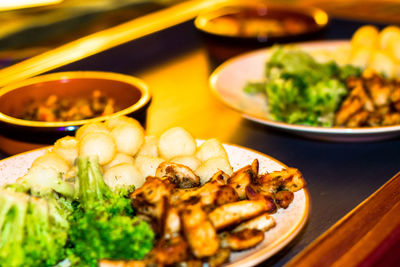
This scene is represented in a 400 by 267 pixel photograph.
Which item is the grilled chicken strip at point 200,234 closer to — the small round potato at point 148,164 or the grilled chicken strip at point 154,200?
the grilled chicken strip at point 154,200

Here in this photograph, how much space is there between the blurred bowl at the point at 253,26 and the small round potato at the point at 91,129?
1261mm

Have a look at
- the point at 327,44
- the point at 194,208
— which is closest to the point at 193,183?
the point at 194,208

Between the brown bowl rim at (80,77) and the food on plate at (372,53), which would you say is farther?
the food on plate at (372,53)

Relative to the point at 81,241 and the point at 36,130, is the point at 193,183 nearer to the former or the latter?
the point at 81,241

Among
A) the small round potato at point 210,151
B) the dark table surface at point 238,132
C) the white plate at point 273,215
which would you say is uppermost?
the small round potato at point 210,151

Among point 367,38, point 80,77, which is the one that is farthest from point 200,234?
point 367,38

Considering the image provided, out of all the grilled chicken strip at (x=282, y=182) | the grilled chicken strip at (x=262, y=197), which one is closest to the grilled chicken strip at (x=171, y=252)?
the grilled chicken strip at (x=262, y=197)

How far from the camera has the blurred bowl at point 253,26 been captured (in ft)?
8.33

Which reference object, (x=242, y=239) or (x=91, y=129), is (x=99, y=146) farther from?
(x=242, y=239)

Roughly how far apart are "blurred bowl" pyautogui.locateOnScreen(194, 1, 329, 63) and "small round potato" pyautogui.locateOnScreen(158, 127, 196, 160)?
120 centimetres

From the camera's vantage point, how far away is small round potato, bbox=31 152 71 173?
126 cm

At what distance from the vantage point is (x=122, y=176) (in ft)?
4.19

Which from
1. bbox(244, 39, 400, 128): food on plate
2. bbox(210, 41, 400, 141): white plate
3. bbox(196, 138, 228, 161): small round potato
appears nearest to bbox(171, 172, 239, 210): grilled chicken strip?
bbox(196, 138, 228, 161): small round potato

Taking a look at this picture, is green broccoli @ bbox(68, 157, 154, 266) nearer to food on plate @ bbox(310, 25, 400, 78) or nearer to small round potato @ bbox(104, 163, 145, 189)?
small round potato @ bbox(104, 163, 145, 189)
